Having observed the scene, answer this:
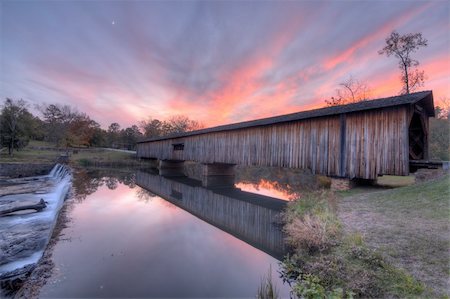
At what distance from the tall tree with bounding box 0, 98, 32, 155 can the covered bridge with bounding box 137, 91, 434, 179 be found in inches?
990

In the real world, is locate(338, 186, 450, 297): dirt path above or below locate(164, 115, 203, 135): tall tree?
below

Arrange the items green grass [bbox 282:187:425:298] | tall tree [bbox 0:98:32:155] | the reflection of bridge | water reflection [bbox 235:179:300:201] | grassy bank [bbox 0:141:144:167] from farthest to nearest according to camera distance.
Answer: grassy bank [bbox 0:141:144:167] < tall tree [bbox 0:98:32:155] < water reflection [bbox 235:179:300:201] < the reflection of bridge < green grass [bbox 282:187:425:298]

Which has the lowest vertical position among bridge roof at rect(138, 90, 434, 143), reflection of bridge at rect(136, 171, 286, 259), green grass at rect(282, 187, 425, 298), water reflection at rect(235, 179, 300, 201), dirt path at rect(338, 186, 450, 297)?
reflection of bridge at rect(136, 171, 286, 259)

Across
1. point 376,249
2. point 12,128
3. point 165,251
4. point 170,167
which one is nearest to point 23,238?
point 165,251

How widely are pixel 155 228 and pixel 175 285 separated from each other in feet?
13.7

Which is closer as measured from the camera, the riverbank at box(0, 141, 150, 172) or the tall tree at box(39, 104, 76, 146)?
the riverbank at box(0, 141, 150, 172)

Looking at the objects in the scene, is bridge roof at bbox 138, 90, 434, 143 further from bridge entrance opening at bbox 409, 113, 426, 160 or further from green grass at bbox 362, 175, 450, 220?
green grass at bbox 362, 175, 450, 220

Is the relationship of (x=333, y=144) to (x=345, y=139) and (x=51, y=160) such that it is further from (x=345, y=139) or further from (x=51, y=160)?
(x=51, y=160)

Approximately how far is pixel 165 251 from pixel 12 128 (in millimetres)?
29214

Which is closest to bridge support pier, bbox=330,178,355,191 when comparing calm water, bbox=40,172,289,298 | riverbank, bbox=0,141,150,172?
calm water, bbox=40,172,289,298

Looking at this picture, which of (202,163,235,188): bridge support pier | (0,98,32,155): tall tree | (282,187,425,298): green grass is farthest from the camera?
(0,98,32,155): tall tree

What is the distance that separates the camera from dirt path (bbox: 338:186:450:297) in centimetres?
354

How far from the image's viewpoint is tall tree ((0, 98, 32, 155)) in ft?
83.2

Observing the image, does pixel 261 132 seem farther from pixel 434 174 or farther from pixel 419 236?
pixel 419 236
